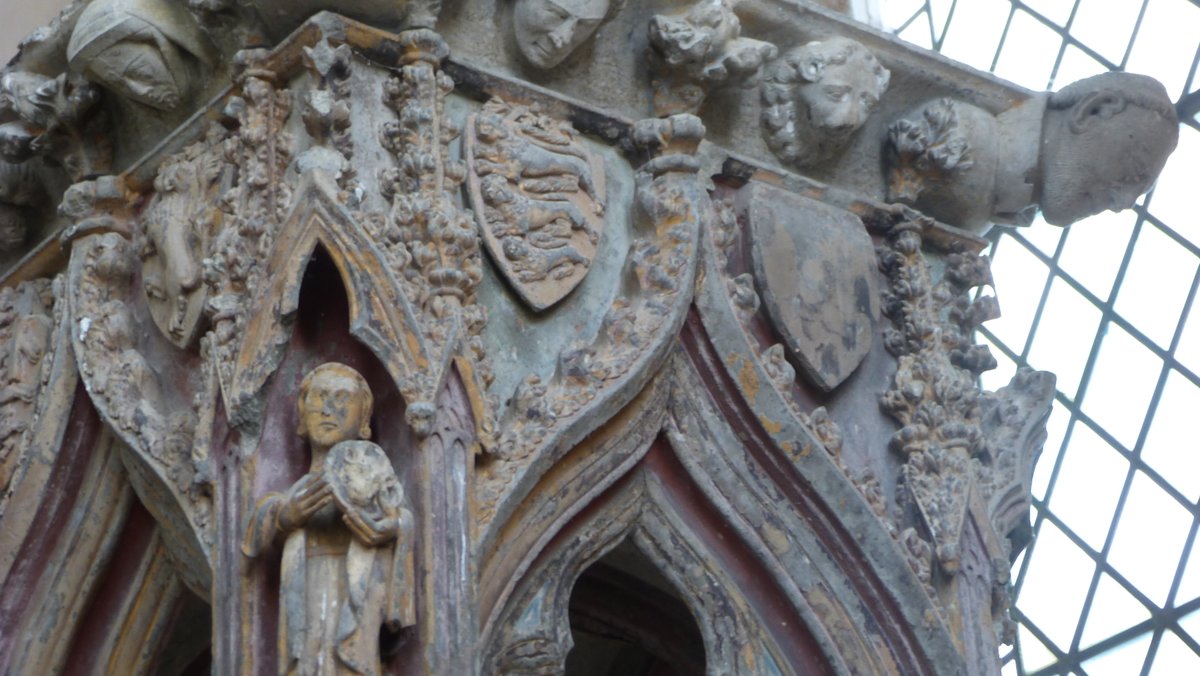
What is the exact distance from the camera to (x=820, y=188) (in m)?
5.50

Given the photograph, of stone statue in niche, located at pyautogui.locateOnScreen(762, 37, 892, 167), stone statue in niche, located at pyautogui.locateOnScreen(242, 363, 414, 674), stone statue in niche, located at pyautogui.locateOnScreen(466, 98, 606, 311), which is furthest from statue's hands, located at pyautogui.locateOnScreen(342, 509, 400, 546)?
stone statue in niche, located at pyautogui.locateOnScreen(762, 37, 892, 167)

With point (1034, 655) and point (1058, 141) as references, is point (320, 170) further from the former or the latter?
point (1034, 655)

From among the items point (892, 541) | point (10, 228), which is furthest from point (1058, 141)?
point (10, 228)

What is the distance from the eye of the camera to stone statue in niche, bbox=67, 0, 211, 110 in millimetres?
5164

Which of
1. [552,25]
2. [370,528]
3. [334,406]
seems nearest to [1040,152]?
[552,25]

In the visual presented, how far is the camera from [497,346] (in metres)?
4.89

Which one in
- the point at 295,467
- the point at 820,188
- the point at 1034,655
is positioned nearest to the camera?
the point at 295,467

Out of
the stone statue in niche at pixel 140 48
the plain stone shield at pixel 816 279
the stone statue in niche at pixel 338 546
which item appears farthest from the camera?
the plain stone shield at pixel 816 279

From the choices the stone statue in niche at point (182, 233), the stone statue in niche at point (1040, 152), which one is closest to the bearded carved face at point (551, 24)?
the stone statue in niche at point (182, 233)

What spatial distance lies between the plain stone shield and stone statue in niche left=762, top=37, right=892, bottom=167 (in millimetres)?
127

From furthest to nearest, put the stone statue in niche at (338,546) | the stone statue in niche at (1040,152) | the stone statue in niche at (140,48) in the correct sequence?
the stone statue in niche at (1040,152), the stone statue in niche at (140,48), the stone statue in niche at (338,546)

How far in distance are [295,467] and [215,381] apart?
230 millimetres

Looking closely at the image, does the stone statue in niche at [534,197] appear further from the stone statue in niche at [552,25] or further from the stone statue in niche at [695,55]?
the stone statue in niche at [695,55]

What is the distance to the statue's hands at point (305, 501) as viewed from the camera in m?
4.48
